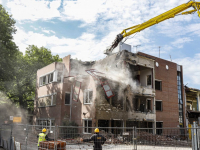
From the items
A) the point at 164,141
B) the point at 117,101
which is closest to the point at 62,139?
the point at 164,141

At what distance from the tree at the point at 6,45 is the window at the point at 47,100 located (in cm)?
501

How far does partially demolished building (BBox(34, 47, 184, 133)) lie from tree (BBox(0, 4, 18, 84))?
4.60 metres

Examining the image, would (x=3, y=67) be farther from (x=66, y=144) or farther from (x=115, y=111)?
(x=66, y=144)

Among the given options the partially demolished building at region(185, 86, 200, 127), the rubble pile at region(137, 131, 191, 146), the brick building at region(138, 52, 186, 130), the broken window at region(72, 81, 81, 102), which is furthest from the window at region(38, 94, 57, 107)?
the partially demolished building at region(185, 86, 200, 127)

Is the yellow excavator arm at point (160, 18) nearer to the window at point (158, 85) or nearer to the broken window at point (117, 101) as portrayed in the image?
the broken window at point (117, 101)

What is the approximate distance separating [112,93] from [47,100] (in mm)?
9991

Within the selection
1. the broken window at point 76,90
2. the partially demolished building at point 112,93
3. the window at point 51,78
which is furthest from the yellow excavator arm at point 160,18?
the window at point 51,78

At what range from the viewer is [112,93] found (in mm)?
20844

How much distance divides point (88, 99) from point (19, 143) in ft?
36.6

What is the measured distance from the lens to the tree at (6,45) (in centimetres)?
2411

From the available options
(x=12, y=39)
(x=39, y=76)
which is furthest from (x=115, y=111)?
(x=12, y=39)

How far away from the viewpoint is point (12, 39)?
86.9 feet

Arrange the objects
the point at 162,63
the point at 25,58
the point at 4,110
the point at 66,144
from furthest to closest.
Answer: the point at 25,58
the point at 4,110
the point at 162,63
the point at 66,144

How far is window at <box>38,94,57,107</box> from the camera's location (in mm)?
25064
